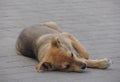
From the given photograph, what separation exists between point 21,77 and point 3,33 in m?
1.99

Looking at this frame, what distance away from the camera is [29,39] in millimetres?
6551

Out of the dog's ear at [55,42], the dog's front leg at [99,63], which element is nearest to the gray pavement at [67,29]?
the dog's front leg at [99,63]

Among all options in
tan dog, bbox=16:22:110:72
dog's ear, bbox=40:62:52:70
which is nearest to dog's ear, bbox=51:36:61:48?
tan dog, bbox=16:22:110:72

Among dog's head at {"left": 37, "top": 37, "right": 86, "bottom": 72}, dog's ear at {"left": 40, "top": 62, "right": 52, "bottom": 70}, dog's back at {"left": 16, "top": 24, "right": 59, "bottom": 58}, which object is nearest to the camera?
dog's head at {"left": 37, "top": 37, "right": 86, "bottom": 72}

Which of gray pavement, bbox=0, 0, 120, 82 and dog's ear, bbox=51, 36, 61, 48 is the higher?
dog's ear, bbox=51, 36, 61, 48

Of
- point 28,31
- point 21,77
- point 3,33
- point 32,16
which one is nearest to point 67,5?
point 32,16

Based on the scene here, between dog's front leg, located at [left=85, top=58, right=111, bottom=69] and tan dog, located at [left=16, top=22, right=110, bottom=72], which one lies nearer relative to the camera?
tan dog, located at [left=16, top=22, right=110, bottom=72]

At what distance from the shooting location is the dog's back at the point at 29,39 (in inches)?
258

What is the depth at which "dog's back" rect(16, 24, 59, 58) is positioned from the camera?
6551 mm

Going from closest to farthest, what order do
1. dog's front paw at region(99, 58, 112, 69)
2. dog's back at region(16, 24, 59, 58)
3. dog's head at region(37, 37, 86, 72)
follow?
1. dog's head at region(37, 37, 86, 72)
2. dog's front paw at region(99, 58, 112, 69)
3. dog's back at region(16, 24, 59, 58)

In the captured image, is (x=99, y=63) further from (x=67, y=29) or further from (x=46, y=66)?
(x=67, y=29)

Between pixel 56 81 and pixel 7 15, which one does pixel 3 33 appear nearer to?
pixel 7 15

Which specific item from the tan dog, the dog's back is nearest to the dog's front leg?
→ the tan dog

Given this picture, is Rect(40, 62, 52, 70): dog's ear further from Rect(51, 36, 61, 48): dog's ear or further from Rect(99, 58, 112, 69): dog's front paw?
Rect(99, 58, 112, 69): dog's front paw
